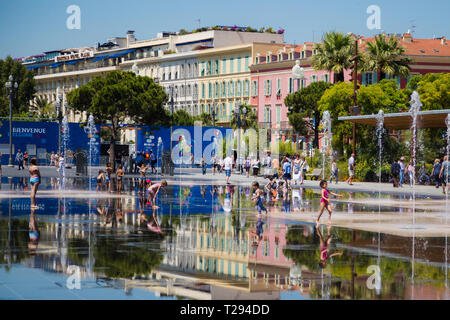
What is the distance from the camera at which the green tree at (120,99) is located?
5859 centimetres

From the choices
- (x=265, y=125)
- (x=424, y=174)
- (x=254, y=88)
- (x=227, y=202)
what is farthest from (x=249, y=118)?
(x=227, y=202)

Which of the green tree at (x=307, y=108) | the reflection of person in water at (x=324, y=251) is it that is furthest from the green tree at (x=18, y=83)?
the reflection of person in water at (x=324, y=251)

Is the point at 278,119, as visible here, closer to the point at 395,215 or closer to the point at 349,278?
the point at 395,215

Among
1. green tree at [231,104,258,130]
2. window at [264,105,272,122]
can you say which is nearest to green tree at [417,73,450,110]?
green tree at [231,104,258,130]

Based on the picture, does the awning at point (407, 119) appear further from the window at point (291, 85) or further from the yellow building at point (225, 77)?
the yellow building at point (225, 77)

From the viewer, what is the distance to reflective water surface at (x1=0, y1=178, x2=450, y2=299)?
11219 millimetres

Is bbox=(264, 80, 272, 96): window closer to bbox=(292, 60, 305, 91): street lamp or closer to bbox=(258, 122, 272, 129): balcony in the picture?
bbox=(258, 122, 272, 129): balcony

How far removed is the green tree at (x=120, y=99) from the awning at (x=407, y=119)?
18287 millimetres

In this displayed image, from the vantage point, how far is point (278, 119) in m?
96.4

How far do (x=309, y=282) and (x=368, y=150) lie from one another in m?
38.6

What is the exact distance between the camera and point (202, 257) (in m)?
14.4

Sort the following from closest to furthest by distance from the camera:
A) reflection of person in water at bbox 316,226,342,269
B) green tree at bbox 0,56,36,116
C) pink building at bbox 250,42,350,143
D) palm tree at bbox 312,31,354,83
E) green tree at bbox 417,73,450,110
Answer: reflection of person in water at bbox 316,226,342,269 < palm tree at bbox 312,31,354,83 < green tree at bbox 417,73,450,110 < pink building at bbox 250,42,350,143 < green tree at bbox 0,56,36,116

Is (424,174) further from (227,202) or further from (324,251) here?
(324,251)

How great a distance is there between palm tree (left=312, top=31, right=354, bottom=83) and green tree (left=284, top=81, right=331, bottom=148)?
41.6 ft
